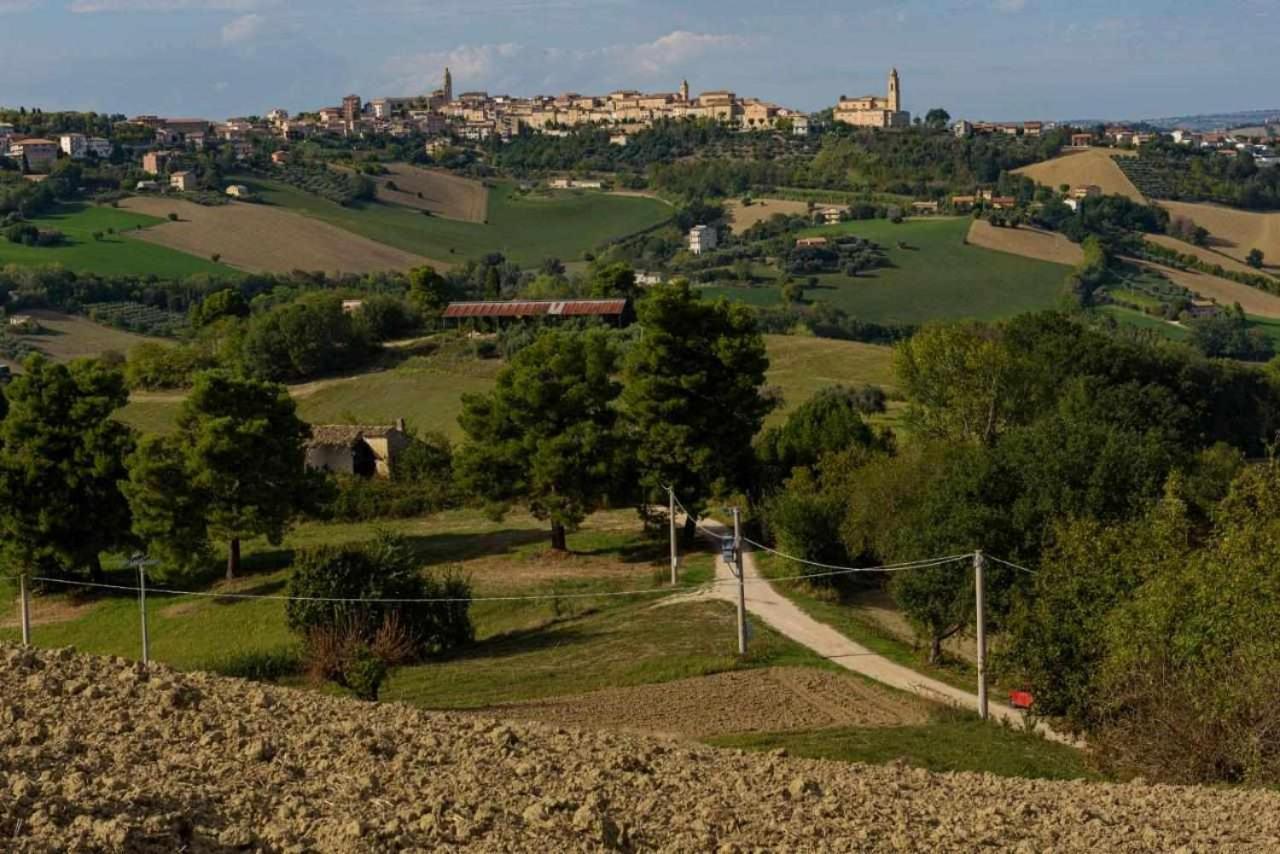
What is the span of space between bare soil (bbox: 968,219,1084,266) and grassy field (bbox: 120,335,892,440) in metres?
45.7

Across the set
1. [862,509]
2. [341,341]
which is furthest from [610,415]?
[341,341]

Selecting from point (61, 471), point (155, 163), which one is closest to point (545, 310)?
point (61, 471)

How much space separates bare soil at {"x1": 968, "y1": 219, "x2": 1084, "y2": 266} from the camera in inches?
4471

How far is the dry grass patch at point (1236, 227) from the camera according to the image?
12481 centimetres

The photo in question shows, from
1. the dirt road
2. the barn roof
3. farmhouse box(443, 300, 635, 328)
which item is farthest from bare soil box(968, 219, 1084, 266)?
the dirt road

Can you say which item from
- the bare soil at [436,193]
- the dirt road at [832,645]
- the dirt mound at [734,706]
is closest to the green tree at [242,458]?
the dirt road at [832,645]

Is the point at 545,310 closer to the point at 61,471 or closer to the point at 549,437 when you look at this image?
the point at 549,437

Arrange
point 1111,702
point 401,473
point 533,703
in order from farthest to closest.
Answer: point 401,473, point 533,703, point 1111,702

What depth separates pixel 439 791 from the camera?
37.3ft

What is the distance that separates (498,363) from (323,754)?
5919 centimetres

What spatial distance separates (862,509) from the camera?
33312 mm

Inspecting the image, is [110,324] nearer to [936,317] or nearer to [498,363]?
[498,363]

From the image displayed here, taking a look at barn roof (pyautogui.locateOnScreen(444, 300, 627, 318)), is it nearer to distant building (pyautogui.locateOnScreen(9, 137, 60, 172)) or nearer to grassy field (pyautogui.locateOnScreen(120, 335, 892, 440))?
grassy field (pyautogui.locateOnScreen(120, 335, 892, 440))

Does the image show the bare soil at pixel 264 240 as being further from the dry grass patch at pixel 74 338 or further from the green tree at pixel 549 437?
the green tree at pixel 549 437
